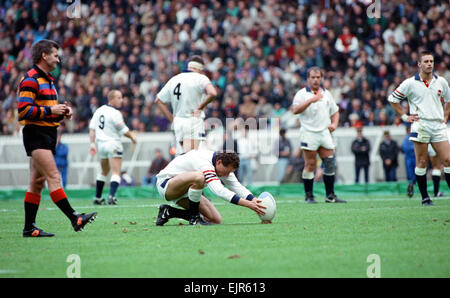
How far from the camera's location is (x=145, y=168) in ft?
69.5

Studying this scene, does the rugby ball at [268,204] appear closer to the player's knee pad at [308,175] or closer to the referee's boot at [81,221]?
the referee's boot at [81,221]

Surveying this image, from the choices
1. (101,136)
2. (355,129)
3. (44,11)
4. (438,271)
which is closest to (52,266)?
(438,271)

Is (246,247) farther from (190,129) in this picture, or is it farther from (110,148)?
(110,148)

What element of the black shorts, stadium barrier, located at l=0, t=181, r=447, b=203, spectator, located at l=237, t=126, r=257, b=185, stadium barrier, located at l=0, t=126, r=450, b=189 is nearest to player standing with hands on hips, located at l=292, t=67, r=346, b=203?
stadium barrier, located at l=0, t=181, r=447, b=203

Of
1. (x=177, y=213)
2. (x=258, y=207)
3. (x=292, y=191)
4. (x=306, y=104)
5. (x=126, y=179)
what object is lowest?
(x=292, y=191)

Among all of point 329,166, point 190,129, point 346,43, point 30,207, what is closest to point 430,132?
point 329,166

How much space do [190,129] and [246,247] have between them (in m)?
6.05

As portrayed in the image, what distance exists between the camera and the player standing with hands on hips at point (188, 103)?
40.9 ft

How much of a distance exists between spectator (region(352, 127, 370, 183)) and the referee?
12.2 meters

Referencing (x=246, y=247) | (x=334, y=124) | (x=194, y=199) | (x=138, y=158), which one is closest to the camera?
(x=246, y=247)

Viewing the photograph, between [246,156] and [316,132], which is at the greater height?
[316,132]

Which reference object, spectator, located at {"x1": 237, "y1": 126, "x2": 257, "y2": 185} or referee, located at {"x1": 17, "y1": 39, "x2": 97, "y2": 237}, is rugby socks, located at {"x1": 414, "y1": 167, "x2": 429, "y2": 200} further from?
spectator, located at {"x1": 237, "y1": 126, "x2": 257, "y2": 185}

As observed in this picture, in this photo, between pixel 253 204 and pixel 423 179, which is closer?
pixel 253 204

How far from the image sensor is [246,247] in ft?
22.0
